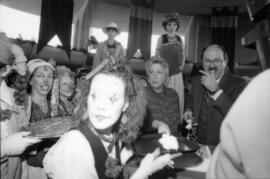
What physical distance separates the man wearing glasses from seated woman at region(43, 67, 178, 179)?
887mm

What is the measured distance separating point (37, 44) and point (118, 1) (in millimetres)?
4511

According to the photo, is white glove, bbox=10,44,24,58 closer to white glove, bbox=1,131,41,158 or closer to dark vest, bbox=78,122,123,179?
white glove, bbox=1,131,41,158

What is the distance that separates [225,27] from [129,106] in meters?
9.24

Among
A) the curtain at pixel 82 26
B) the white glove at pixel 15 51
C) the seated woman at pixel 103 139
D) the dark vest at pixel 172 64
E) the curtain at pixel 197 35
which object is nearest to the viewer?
the seated woman at pixel 103 139

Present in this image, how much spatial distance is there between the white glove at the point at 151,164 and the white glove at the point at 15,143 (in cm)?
61

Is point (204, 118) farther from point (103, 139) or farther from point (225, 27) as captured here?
point (225, 27)

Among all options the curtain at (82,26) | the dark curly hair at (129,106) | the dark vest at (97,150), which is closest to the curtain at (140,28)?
the curtain at (82,26)

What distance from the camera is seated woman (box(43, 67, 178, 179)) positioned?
3.71 feet

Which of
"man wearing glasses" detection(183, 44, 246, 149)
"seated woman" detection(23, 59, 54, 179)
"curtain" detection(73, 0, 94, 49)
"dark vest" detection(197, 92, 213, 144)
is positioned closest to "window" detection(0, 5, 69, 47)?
"curtain" detection(73, 0, 94, 49)

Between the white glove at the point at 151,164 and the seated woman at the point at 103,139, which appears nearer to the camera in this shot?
the seated woman at the point at 103,139

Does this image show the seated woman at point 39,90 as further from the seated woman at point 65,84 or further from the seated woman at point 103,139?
the seated woman at point 103,139

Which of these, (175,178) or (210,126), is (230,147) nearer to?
(175,178)

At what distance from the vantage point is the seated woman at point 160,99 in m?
2.72

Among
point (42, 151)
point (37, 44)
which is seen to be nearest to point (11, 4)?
point (37, 44)
